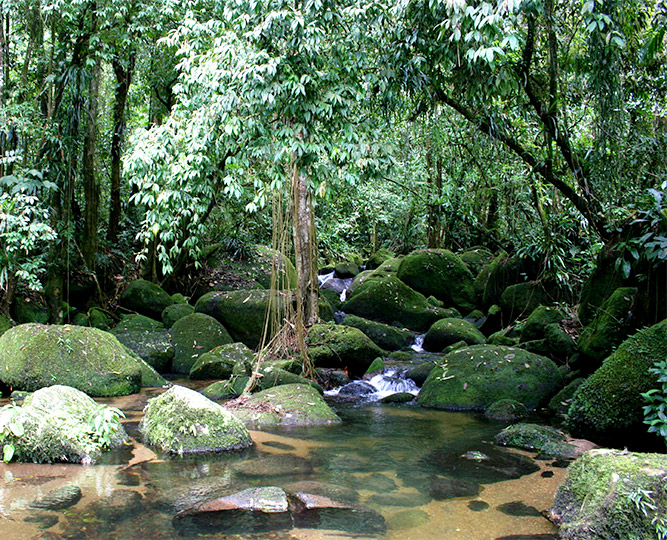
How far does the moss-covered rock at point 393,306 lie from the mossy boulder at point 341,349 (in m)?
3.68

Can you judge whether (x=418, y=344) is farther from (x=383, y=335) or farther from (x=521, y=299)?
(x=521, y=299)

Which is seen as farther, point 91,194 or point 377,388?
point 91,194

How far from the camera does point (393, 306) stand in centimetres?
1324

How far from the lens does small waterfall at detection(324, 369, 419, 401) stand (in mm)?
8422

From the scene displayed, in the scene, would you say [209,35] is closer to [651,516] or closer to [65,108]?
[65,108]

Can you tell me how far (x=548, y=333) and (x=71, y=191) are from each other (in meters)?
8.79

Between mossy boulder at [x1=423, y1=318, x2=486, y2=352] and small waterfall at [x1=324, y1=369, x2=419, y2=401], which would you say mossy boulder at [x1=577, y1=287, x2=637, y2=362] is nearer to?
small waterfall at [x1=324, y1=369, x2=419, y2=401]

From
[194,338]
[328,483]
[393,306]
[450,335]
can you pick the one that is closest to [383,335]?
[450,335]

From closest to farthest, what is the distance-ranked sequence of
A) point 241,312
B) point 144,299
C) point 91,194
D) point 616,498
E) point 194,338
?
point 616,498
point 194,338
point 241,312
point 91,194
point 144,299

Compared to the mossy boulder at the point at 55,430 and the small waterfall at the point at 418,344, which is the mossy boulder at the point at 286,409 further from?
the small waterfall at the point at 418,344

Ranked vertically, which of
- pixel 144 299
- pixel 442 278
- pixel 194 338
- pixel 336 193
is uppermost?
pixel 336 193

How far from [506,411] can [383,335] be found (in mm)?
4490

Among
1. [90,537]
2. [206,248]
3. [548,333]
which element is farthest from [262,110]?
[206,248]

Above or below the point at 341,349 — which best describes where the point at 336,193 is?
above
